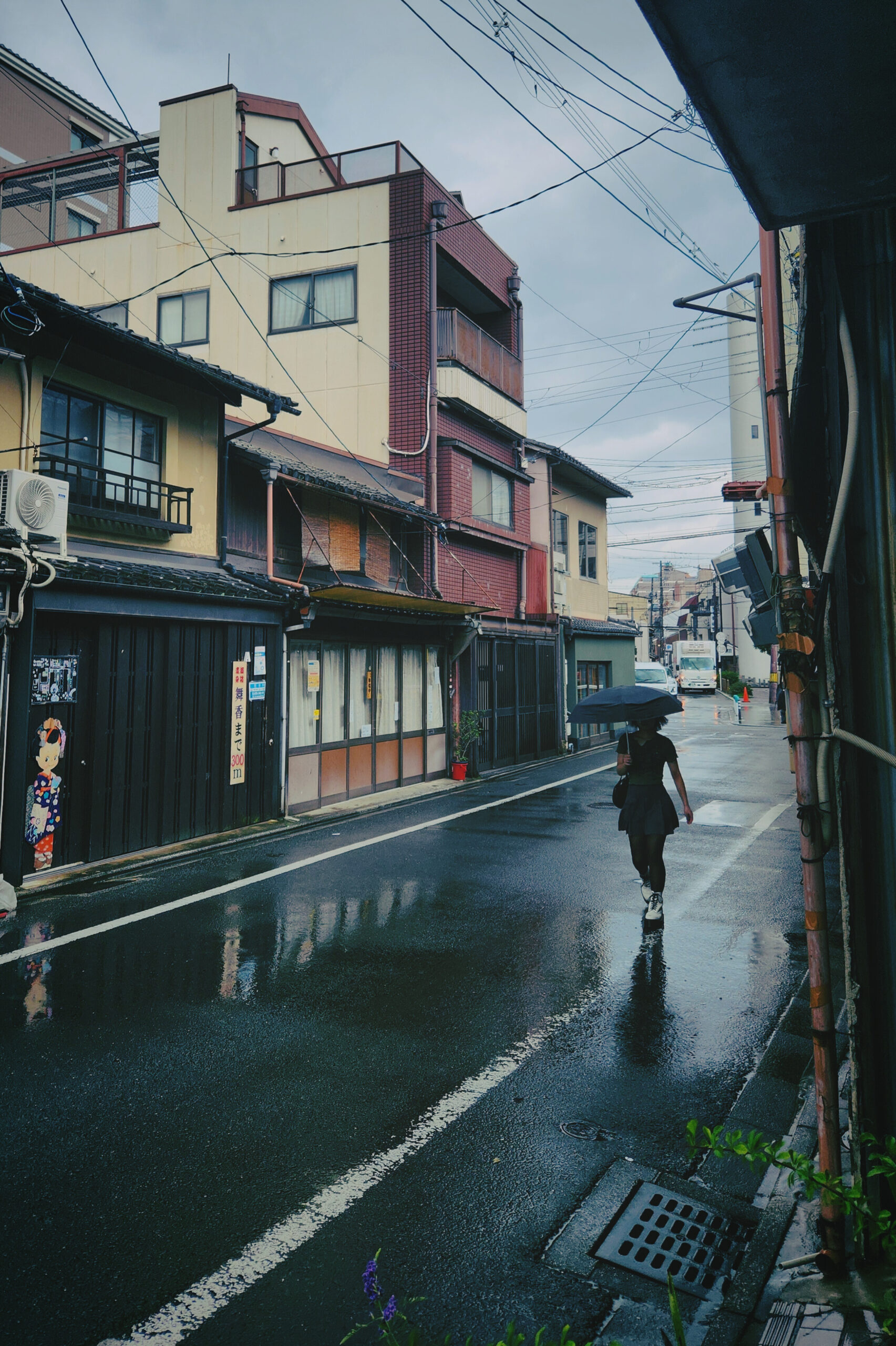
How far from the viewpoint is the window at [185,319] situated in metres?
20.7

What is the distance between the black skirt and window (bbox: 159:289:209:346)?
715 inches

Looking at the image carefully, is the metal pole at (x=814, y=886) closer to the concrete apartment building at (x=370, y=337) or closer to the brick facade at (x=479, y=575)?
the concrete apartment building at (x=370, y=337)

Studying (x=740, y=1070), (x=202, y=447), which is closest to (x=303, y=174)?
(x=202, y=447)

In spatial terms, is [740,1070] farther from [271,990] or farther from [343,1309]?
[271,990]

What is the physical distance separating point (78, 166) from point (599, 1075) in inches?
994

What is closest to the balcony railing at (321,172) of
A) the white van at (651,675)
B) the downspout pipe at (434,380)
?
the downspout pipe at (434,380)

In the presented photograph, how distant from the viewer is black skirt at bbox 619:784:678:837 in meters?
7.23

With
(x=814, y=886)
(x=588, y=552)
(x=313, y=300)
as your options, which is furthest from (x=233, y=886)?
(x=588, y=552)

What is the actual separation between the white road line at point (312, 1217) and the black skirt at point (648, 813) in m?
2.25

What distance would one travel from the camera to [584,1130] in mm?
4039

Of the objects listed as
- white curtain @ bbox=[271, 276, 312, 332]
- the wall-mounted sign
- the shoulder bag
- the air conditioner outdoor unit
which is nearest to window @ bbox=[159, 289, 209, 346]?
white curtain @ bbox=[271, 276, 312, 332]

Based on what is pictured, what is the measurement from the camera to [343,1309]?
2832 millimetres

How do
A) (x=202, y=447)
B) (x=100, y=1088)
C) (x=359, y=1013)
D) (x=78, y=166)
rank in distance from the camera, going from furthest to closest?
(x=78, y=166) < (x=202, y=447) < (x=359, y=1013) < (x=100, y=1088)

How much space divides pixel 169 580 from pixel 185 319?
1337 cm
